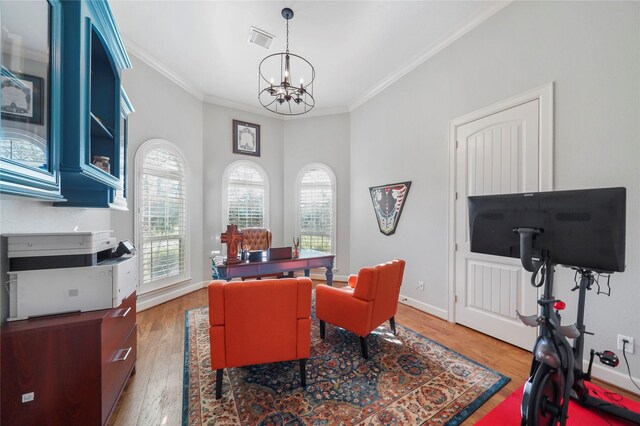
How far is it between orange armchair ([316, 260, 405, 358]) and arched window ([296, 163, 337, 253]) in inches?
99.0

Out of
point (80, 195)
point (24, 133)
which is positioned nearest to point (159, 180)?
point (80, 195)

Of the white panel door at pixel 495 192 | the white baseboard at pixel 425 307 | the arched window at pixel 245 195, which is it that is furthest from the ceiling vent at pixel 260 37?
the white baseboard at pixel 425 307

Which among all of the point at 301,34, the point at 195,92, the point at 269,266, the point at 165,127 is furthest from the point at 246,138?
the point at 269,266

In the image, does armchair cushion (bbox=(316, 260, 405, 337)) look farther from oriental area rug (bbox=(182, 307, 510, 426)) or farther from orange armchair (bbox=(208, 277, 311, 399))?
orange armchair (bbox=(208, 277, 311, 399))

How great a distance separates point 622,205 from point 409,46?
9.78ft

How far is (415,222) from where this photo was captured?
3.45 metres

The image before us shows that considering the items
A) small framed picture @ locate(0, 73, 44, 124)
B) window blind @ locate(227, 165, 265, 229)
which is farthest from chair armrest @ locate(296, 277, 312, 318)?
window blind @ locate(227, 165, 265, 229)

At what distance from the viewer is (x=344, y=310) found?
2.28m

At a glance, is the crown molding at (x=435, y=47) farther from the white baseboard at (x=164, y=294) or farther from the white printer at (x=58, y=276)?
the white baseboard at (x=164, y=294)

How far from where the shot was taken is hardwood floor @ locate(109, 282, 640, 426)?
1.64 meters

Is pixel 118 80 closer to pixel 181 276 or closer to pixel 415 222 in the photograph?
pixel 181 276

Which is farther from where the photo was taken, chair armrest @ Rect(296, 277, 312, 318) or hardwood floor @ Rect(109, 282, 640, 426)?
chair armrest @ Rect(296, 277, 312, 318)

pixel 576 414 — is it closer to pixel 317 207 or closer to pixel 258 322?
pixel 258 322

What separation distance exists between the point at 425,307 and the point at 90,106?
387cm
